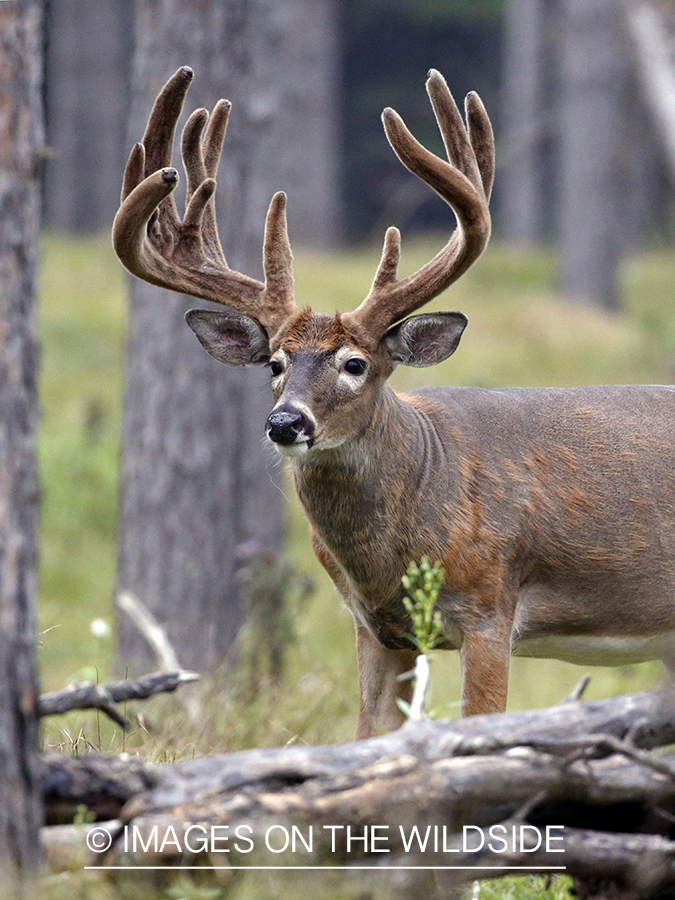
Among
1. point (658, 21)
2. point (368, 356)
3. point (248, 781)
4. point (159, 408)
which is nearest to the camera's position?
point (248, 781)

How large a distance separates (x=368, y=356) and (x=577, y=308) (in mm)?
15665

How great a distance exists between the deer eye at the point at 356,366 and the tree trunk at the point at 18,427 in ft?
5.24

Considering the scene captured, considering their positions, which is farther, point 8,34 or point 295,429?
point 295,429

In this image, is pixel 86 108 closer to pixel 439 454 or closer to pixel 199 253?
pixel 199 253

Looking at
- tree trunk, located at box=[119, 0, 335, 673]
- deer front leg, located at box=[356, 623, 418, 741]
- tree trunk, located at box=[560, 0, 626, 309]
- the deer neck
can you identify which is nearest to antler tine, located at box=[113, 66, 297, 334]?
the deer neck

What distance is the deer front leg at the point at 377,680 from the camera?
5082mm

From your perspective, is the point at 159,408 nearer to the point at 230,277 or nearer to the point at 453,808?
the point at 230,277

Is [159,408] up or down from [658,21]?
down

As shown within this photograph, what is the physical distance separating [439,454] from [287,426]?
79 cm

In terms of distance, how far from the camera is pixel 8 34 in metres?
3.39

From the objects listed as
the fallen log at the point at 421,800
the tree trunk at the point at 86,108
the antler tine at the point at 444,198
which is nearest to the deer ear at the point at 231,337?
the antler tine at the point at 444,198

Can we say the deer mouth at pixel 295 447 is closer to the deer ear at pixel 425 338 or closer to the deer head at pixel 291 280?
the deer head at pixel 291 280

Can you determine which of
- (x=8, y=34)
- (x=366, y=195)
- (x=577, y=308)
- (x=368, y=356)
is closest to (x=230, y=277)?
(x=368, y=356)

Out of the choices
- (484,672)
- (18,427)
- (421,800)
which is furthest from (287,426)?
(421,800)
